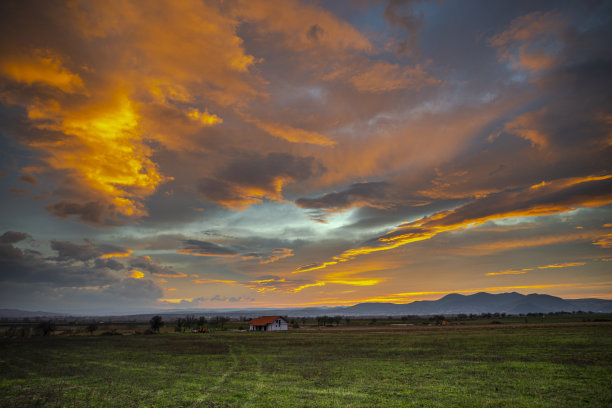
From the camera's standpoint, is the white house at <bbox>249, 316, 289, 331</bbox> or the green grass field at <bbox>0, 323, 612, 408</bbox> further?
the white house at <bbox>249, 316, 289, 331</bbox>

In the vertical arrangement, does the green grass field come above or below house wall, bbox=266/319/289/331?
above

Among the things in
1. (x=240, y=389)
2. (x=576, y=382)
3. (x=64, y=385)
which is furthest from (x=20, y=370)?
(x=576, y=382)

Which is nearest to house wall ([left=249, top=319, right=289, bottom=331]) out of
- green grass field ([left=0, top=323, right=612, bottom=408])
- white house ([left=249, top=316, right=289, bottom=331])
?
white house ([left=249, top=316, right=289, bottom=331])

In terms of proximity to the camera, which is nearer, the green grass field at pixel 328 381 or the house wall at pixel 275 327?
the green grass field at pixel 328 381

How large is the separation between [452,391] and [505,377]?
20.3ft

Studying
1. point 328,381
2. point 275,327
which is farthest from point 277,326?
point 328,381

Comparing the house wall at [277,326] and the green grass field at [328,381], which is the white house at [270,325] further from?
A: the green grass field at [328,381]

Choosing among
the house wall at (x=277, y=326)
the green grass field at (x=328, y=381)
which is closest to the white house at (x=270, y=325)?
the house wall at (x=277, y=326)

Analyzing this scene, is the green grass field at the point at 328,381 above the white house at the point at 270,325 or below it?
above

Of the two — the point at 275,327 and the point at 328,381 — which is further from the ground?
the point at 328,381

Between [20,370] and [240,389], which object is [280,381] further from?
[20,370]

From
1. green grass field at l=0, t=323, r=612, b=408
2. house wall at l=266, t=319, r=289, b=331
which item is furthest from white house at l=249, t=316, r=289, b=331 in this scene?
green grass field at l=0, t=323, r=612, b=408

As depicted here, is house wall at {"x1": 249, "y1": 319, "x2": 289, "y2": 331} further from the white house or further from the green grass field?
the green grass field

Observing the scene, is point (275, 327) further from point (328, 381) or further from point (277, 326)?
point (328, 381)
